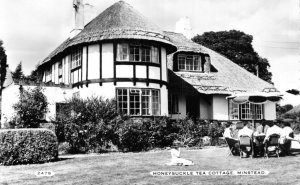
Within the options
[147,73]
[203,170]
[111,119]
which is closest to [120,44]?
[147,73]

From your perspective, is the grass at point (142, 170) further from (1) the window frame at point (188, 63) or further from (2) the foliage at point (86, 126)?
(1) the window frame at point (188, 63)

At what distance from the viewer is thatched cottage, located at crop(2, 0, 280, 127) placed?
20719 mm

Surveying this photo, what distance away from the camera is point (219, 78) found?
2709 cm

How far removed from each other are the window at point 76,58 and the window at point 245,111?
10380 millimetres

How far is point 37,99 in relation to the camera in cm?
1903

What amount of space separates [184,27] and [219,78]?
7.45m

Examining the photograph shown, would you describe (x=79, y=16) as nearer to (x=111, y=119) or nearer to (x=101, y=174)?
(x=111, y=119)

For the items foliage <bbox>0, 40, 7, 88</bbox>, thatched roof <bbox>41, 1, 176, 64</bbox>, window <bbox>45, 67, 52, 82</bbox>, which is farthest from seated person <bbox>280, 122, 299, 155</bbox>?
foliage <bbox>0, 40, 7, 88</bbox>

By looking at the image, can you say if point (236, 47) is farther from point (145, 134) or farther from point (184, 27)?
point (145, 134)

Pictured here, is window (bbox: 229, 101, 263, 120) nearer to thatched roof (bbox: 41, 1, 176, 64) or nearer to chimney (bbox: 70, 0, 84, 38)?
thatched roof (bbox: 41, 1, 176, 64)

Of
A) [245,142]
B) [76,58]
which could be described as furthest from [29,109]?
[245,142]

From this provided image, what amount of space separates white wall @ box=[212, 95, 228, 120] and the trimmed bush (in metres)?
14.0

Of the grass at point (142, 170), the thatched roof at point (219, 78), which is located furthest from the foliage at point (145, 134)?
the thatched roof at point (219, 78)

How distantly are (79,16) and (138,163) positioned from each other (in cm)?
A: 1673
